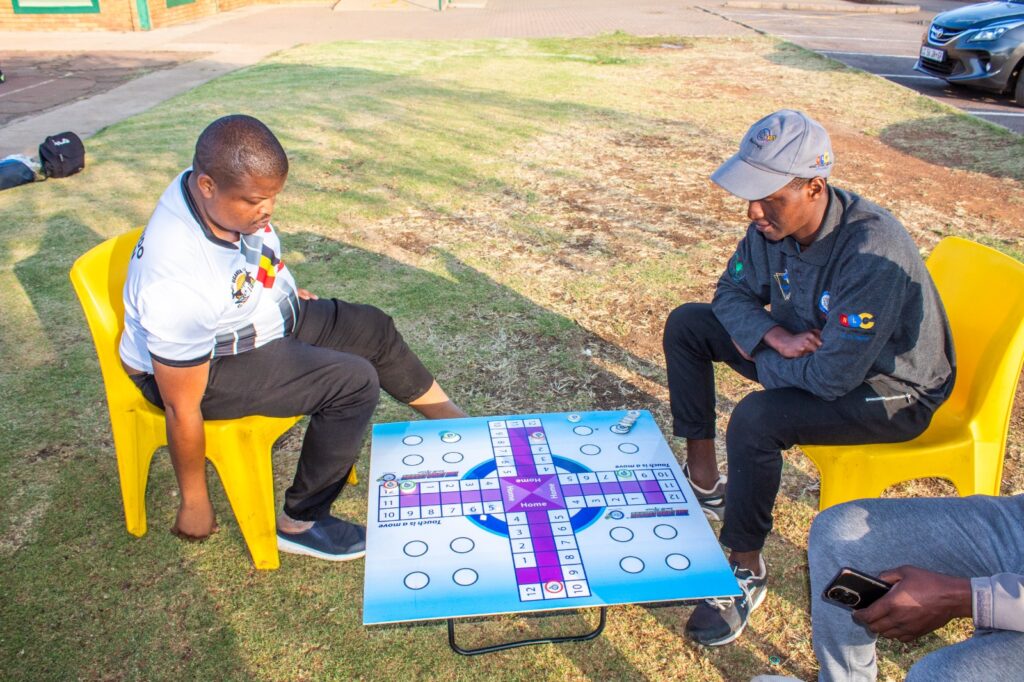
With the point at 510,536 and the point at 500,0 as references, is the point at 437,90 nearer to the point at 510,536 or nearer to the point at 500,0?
the point at 510,536

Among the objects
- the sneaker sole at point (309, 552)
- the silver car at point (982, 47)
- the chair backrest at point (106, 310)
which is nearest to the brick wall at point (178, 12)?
the silver car at point (982, 47)

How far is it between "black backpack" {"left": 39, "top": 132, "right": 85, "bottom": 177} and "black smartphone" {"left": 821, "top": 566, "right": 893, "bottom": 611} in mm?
6935

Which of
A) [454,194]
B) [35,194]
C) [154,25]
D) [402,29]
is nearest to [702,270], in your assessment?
[454,194]

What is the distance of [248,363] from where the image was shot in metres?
2.68

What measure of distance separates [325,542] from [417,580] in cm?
80

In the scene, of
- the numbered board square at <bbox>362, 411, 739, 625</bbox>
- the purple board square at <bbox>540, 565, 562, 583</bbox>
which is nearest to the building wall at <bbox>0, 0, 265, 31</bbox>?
the numbered board square at <bbox>362, 411, 739, 625</bbox>

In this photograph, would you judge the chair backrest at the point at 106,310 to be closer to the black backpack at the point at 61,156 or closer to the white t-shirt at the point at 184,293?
the white t-shirt at the point at 184,293

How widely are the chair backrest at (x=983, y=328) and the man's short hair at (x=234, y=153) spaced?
7.38 feet

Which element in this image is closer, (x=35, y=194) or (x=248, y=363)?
(x=248, y=363)

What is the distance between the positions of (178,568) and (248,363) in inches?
30.0

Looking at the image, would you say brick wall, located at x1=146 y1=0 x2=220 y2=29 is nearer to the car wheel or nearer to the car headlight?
the car headlight

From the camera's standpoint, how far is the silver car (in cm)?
973

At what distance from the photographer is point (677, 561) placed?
219cm

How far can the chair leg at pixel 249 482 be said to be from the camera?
2643 mm
